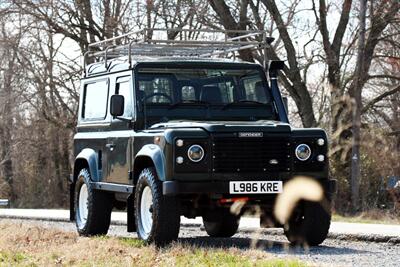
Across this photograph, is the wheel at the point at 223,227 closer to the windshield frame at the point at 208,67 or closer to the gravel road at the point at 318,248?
the gravel road at the point at 318,248

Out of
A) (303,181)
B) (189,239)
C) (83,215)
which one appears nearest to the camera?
(303,181)

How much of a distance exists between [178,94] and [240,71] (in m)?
1.03

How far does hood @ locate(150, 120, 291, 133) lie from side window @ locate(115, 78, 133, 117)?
0.79 meters

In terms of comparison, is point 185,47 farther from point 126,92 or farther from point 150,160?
point 150,160

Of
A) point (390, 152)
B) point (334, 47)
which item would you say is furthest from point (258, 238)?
point (334, 47)

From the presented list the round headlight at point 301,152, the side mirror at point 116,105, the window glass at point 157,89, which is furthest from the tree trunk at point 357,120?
the round headlight at point 301,152

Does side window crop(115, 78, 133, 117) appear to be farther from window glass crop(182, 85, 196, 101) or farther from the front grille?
the front grille

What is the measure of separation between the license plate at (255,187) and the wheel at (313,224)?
534 millimetres

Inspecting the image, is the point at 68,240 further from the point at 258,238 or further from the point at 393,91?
the point at 393,91

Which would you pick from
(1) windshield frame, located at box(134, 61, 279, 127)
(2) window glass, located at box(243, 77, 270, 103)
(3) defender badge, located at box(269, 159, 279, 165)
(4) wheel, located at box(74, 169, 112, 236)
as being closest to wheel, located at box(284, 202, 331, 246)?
(3) defender badge, located at box(269, 159, 279, 165)

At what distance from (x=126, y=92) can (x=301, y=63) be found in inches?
688

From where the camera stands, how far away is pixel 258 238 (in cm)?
1484

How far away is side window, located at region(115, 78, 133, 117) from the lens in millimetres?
13789

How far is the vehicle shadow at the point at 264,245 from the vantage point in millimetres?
12414
